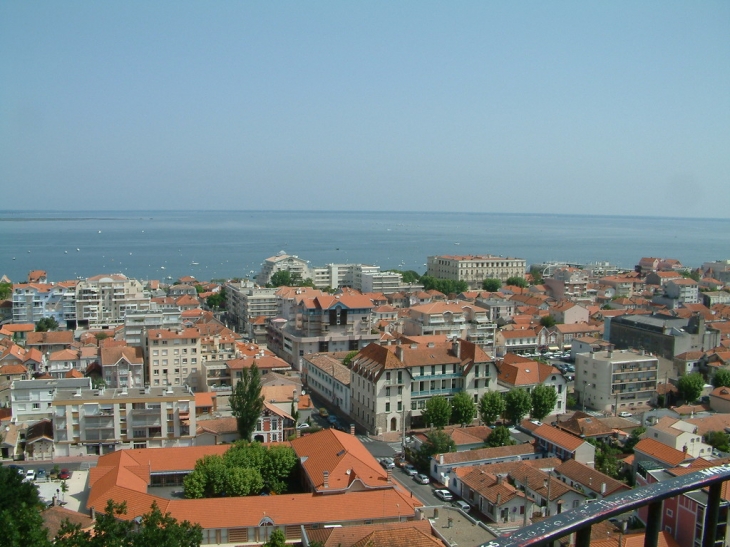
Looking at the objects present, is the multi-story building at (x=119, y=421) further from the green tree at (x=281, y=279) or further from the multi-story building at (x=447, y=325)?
the green tree at (x=281, y=279)

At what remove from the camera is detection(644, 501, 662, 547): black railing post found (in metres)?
1.17

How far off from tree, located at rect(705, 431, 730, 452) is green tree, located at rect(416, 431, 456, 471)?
4477mm

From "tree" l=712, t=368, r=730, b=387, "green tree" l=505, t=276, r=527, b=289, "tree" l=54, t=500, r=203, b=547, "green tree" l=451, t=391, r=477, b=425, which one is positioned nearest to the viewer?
"tree" l=54, t=500, r=203, b=547

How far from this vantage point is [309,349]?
59.5 ft

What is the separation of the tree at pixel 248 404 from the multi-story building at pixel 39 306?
1485 cm

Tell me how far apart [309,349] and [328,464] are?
354 inches

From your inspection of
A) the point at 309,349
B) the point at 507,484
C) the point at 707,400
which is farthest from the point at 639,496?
the point at 309,349

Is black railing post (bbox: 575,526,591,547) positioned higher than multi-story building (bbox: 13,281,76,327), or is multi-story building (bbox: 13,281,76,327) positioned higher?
black railing post (bbox: 575,526,591,547)

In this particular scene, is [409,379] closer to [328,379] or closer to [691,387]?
[328,379]

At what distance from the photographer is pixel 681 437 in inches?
425

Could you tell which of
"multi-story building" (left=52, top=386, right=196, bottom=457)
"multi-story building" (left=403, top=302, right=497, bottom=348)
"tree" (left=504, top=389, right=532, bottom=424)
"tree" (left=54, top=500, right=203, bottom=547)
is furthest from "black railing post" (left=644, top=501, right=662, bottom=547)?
"multi-story building" (left=403, top=302, right=497, bottom=348)

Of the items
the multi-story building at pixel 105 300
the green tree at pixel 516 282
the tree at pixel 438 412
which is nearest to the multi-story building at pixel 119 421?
the tree at pixel 438 412

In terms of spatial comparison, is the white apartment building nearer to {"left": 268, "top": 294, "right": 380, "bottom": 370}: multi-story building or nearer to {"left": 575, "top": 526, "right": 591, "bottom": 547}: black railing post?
{"left": 268, "top": 294, "right": 380, "bottom": 370}: multi-story building

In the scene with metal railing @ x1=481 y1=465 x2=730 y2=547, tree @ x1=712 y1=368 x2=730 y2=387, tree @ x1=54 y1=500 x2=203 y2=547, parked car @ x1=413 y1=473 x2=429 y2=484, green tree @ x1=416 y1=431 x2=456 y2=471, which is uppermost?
metal railing @ x1=481 y1=465 x2=730 y2=547
